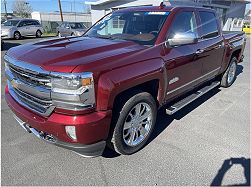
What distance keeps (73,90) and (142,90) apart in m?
1.10

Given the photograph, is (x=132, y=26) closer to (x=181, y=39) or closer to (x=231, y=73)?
(x=181, y=39)

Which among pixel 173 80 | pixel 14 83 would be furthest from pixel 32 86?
pixel 173 80

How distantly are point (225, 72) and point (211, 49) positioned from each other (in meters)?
1.59

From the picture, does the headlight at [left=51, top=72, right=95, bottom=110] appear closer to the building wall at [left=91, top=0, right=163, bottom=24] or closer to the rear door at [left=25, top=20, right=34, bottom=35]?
the building wall at [left=91, top=0, right=163, bottom=24]

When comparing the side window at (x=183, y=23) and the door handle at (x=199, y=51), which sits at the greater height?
the side window at (x=183, y=23)

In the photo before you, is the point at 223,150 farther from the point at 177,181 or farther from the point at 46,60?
the point at 46,60

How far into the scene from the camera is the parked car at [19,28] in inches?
781

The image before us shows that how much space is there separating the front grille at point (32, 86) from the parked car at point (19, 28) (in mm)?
18709

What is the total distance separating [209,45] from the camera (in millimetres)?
4398

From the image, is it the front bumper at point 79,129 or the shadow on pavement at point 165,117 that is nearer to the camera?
the front bumper at point 79,129

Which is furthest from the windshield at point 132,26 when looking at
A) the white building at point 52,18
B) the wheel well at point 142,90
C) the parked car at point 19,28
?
the white building at point 52,18

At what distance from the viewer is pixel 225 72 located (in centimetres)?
579

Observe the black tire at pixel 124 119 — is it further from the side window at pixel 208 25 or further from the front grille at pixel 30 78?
the side window at pixel 208 25

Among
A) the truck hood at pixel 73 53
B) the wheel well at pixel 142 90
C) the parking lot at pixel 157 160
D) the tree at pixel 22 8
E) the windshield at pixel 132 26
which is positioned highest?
the tree at pixel 22 8
